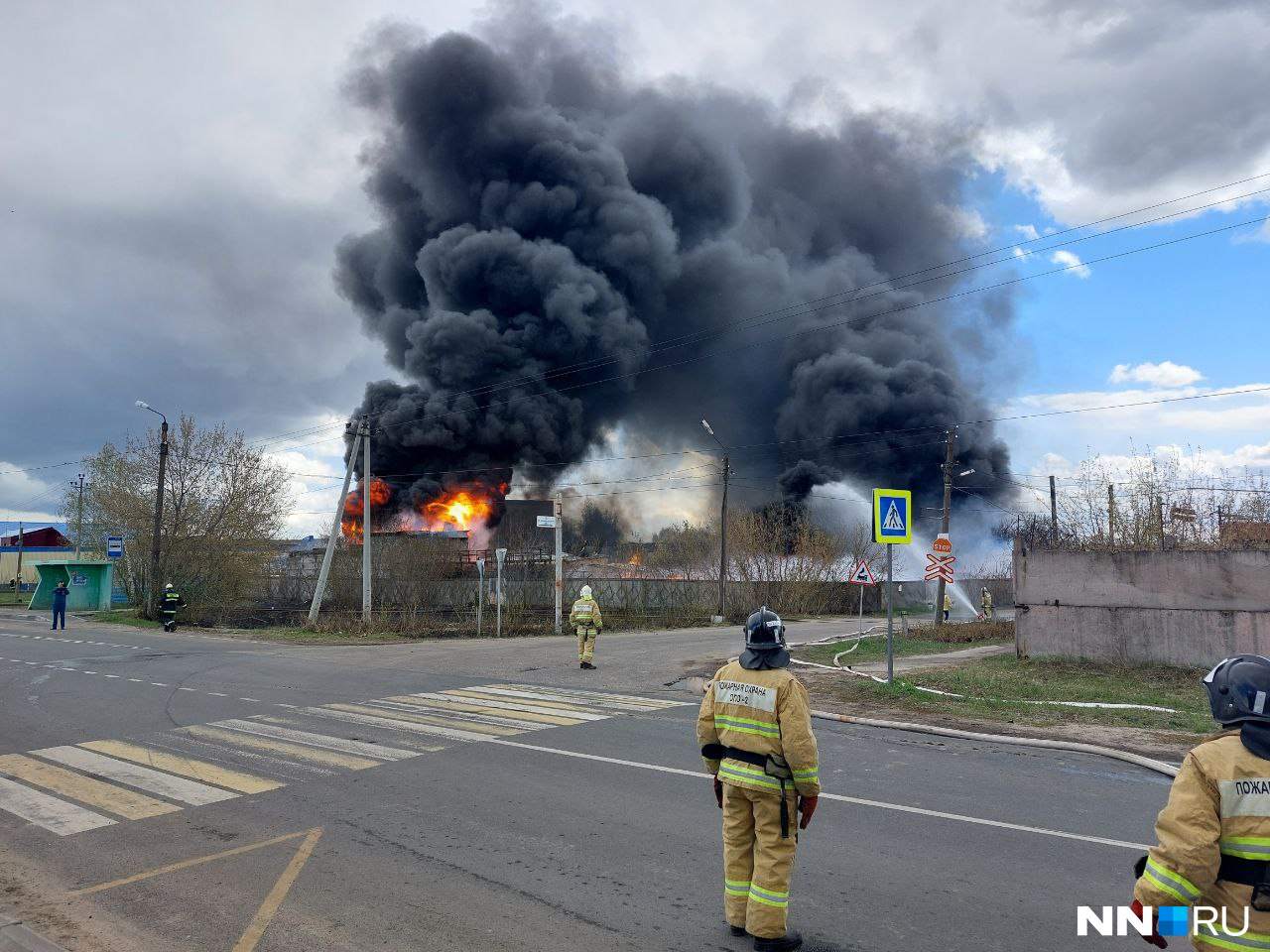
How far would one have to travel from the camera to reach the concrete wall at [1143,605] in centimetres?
1238

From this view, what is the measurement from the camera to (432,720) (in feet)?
30.7

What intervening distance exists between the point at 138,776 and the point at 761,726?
18.1 feet

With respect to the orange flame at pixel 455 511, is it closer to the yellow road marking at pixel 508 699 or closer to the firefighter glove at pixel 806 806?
the yellow road marking at pixel 508 699

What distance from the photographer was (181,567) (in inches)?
1219

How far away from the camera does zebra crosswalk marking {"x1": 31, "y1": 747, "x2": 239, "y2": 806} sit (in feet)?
20.2

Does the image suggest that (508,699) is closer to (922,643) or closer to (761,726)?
(761,726)

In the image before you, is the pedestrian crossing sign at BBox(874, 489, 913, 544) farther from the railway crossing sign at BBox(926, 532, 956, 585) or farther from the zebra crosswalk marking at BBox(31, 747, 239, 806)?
the zebra crosswalk marking at BBox(31, 747, 239, 806)

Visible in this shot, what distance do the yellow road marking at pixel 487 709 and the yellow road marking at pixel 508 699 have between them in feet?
1.29

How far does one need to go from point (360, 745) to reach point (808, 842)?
4.54 metres

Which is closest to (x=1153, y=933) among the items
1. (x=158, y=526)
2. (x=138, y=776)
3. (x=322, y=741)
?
(x=138, y=776)

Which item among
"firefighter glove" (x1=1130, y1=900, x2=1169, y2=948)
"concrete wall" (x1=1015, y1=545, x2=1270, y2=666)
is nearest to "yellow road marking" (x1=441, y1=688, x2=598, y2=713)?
"firefighter glove" (x1=1130, y1=900, x2=1169, y2=948)

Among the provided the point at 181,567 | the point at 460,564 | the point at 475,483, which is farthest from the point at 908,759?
the point at 475,483

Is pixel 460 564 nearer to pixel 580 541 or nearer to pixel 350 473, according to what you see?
pixel 350 473

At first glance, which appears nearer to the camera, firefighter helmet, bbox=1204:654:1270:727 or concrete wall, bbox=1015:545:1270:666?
firefighter helmet, bbox=1204:654:1270:727
